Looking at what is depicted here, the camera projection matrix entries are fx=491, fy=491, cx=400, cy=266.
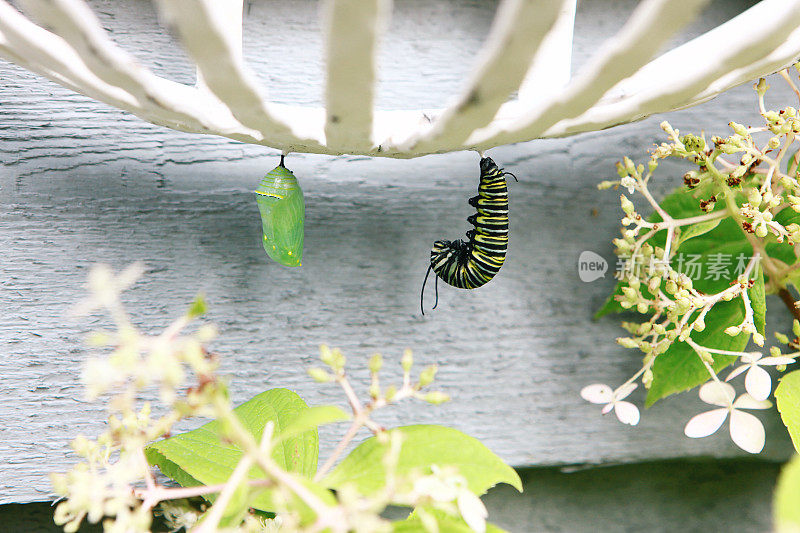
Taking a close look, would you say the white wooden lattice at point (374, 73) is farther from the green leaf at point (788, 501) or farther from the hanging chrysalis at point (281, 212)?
the green leaf at point (788, 501)

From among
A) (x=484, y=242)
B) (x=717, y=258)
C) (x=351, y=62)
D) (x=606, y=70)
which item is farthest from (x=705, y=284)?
(x=351, y=62)

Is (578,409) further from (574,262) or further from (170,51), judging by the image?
(170,51)

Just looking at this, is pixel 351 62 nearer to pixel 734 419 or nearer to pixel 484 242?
pixel 484 242

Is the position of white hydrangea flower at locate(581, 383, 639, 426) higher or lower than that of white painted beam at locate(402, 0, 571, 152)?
lower

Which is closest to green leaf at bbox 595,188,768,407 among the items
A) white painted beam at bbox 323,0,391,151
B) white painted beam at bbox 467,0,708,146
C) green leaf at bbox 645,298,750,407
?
green leaf at bbox 645,298,750,407

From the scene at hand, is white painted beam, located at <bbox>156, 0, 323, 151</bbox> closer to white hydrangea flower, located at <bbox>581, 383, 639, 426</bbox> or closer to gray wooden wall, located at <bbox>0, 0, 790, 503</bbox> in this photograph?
gray wooden wall, located at <bbox>0, 0, 790, 503</bbox>

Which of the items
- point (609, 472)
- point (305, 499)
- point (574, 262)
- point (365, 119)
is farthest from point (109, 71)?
point (609, 472)
